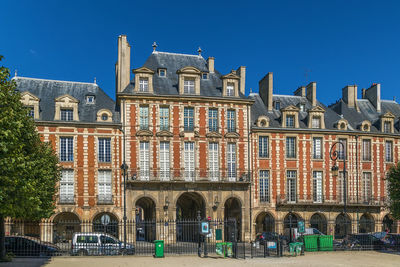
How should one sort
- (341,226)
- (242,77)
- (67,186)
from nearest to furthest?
(67,186)
(341,226)
(242,77)

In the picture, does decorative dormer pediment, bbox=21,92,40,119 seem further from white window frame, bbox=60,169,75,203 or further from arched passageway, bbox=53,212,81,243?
arched passageway, bbox=53,212,81,243

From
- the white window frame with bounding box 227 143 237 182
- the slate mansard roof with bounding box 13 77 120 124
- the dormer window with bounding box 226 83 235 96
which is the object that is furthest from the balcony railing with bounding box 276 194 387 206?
the slate mansard roof with bounding box 13 77 120 124

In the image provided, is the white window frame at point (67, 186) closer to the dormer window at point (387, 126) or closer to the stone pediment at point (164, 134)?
the stone pediment at point (164, 134)

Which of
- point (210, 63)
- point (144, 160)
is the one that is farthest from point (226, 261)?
point (210, 63)

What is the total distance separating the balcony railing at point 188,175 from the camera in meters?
32.3

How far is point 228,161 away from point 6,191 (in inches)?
776

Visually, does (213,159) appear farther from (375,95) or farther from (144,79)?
(375,95)

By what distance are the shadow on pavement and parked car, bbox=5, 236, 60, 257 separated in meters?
1.25

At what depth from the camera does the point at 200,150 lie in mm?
33500

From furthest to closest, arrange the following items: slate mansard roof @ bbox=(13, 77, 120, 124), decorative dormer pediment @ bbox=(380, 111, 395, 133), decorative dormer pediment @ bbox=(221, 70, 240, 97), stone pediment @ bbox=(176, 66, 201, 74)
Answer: decorative dormer pediment @ bbox=(380, 111, 395, 133) → decorative dormer pediment @ bbox=(221, 70, 240, 97) → stone pediment @ bbox=(176, 66, 201, 74) → slate mansard roof @ bbox=(13, 77, 120, 124)

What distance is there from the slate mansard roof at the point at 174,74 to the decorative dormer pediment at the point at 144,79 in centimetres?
58

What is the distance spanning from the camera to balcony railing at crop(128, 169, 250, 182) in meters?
32.3

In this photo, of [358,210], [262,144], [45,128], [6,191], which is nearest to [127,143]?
[45,128]

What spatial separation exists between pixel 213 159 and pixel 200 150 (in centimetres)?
120
